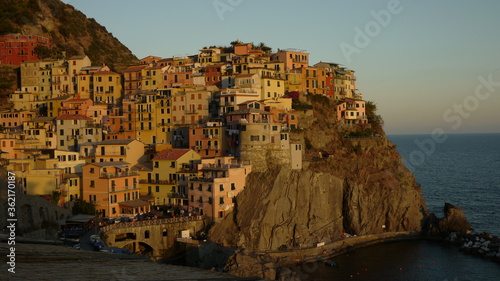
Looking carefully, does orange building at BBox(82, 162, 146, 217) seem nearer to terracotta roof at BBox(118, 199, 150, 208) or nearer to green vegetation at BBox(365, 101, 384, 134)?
terracotta roof at BBox(118, 199, 150, 208)

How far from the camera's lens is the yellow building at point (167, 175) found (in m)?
58.4

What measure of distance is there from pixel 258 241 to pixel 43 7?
78.8 meters

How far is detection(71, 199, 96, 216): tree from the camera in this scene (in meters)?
52.8

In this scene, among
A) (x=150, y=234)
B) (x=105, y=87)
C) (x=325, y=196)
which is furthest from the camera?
(x=105, y=87)

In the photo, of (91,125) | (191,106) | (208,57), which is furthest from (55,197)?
(208,57)

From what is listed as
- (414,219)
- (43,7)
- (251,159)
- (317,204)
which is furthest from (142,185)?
(43,7)

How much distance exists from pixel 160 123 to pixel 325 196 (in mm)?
24590

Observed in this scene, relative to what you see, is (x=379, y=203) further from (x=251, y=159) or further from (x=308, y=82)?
(x=308, y=82)

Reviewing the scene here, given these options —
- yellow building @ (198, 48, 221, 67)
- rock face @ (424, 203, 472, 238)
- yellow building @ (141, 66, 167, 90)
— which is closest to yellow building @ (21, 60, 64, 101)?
yellow building @ (141, 66, 167, 90)

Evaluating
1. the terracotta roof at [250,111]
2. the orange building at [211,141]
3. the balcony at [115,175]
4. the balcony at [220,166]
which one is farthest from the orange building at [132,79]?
the balcony at [220,166]

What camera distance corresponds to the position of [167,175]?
59156mm

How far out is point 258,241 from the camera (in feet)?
172

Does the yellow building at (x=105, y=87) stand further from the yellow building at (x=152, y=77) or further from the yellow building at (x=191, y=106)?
the yellow building at (x=191, y=106)

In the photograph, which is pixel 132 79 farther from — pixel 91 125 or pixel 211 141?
pixel 211 141
